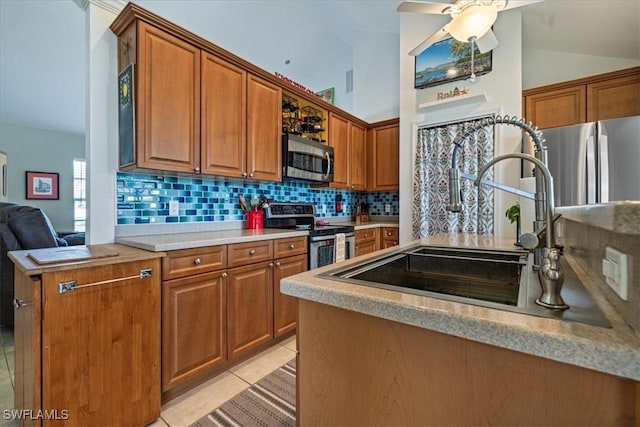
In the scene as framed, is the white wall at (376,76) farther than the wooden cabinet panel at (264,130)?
Yes

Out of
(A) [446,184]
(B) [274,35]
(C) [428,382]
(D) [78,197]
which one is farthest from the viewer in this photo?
(D) [78,197]

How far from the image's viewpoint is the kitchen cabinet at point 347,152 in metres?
3.73

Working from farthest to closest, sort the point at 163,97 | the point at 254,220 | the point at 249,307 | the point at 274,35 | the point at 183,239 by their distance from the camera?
1. the point at 274,35
2. the point at 254,220
3. the point at 249,307
4. the point at 163,97
5. the point at 183,239

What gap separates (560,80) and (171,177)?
13.8ft

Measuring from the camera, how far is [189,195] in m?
2.44

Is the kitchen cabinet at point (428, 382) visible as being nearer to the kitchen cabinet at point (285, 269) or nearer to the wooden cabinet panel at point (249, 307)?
the wooden cabinet panel at point (249, 307)

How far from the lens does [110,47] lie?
6.57 ft

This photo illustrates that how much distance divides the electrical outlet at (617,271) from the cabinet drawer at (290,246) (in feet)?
6.41

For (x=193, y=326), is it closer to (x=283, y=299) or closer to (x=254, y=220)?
(x=283, y=299)

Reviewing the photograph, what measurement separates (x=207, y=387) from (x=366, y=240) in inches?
91.4

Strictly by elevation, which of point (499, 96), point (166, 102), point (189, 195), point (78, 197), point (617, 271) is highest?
point (499, 96)

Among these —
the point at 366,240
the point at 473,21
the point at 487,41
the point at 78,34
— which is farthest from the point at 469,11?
the point at 78,34

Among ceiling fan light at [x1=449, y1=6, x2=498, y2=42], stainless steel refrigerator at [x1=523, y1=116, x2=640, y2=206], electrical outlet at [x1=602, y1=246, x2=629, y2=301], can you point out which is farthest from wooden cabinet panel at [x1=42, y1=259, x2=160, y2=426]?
stainless steel refrigerator at [x1=523, y1=116, x2=640, y2=206]

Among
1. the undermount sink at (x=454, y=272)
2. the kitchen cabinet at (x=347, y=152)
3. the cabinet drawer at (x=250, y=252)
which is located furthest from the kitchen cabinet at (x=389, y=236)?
the undermount sink at (x=454, y=272)
